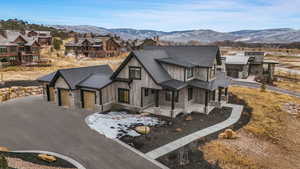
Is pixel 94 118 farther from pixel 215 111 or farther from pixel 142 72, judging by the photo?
pixel 215 111

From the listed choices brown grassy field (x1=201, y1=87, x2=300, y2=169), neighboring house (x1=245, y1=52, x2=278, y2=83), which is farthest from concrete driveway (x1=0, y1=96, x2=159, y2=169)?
neighboring house (x1=245, y1=52, x2=278, y2=83)

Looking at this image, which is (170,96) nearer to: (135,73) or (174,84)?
(174,84)

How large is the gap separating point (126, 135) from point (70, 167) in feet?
16.4

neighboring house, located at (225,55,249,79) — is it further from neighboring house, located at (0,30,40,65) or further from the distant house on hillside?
neighboring house, located at (0,30,40,65)

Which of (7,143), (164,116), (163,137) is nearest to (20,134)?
(7,143)

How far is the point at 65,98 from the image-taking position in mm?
22172

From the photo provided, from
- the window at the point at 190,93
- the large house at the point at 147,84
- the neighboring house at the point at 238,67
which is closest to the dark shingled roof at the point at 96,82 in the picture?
the large house at the point at 147,84

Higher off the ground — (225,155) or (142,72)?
(142,72)

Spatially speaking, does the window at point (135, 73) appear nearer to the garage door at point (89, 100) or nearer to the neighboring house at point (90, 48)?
the garage door at point (89, 100)

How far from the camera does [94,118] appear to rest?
18.5 metres

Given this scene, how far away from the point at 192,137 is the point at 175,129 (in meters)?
1.73

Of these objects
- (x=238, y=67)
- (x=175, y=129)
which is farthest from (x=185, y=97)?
(x=238, y=67)

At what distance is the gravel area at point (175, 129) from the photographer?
1399 centimetres

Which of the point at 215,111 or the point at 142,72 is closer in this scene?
the point at 142,72
